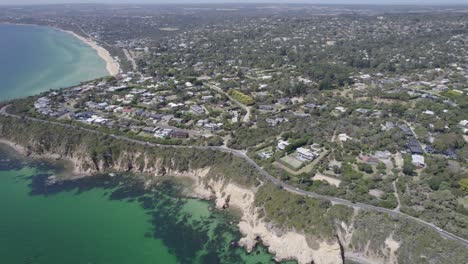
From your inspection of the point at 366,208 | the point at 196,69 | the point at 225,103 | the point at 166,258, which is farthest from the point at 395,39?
the point at 166,258

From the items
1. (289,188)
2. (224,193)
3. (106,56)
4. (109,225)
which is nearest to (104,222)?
(109,225)

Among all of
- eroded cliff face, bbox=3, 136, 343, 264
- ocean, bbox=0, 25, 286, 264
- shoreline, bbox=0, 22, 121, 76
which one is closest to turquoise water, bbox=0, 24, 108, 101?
shoreline, bbox=0, 22, 121, 76

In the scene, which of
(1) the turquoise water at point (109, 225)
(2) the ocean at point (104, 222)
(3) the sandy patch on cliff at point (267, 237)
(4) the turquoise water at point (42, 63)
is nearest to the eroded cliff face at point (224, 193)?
(3) the sandy patch on cliff at point (267, 237)

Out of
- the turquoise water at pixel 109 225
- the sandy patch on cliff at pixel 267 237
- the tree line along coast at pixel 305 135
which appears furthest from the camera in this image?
the turquoise water at pixel 109 225

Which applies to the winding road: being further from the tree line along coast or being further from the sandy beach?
the sandy beach

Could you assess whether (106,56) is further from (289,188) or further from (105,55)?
(289,188)

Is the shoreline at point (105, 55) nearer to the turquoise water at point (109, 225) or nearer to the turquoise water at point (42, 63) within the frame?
the turquoise water at point (42, 63)
